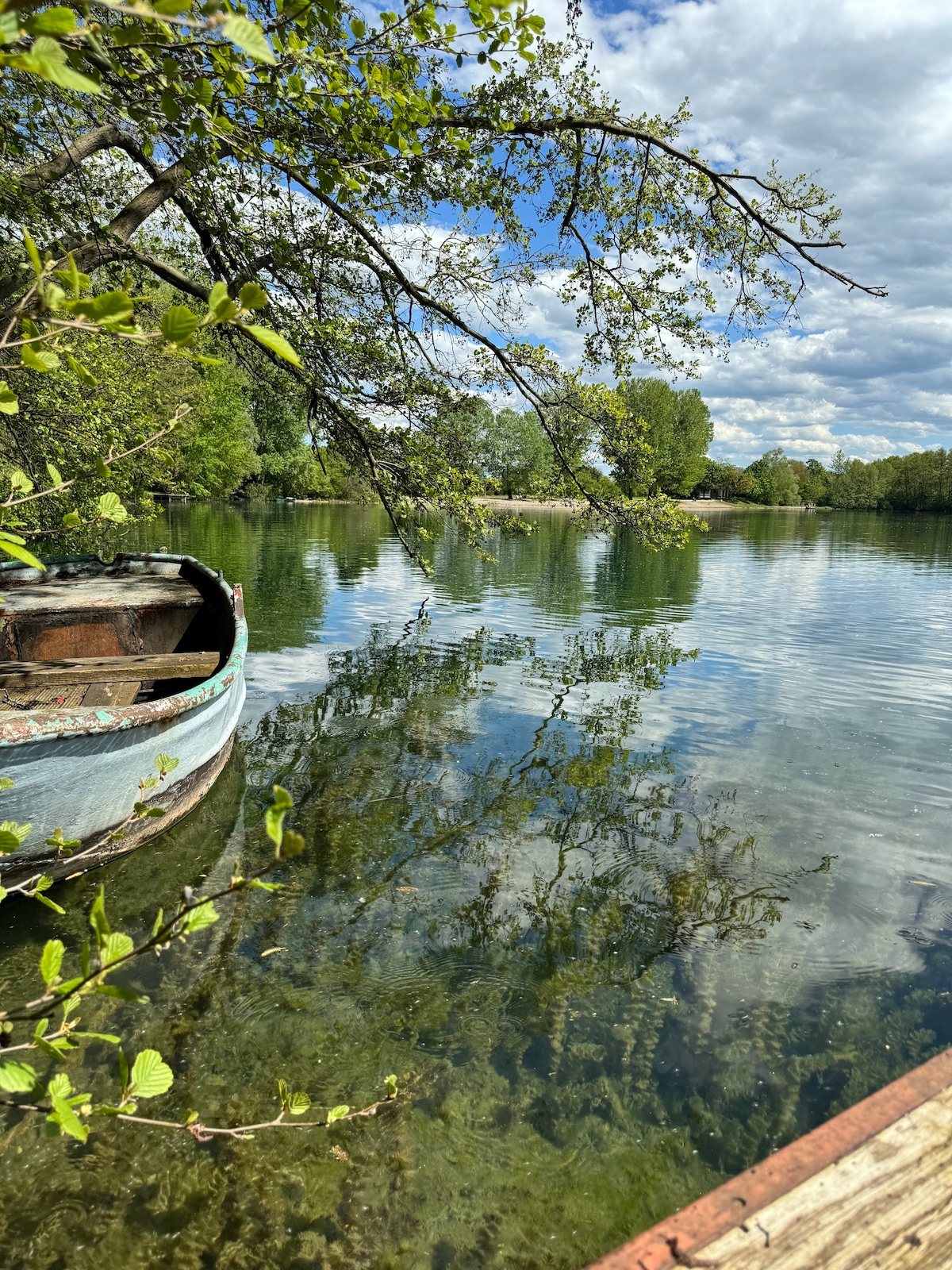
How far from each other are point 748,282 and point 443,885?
7663mm

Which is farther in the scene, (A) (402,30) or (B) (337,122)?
(A) (402,30)

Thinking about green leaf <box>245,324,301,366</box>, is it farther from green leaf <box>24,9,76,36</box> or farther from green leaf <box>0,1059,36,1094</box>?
green leaf <box>0,1059,36,1094</box>

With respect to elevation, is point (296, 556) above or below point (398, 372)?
below

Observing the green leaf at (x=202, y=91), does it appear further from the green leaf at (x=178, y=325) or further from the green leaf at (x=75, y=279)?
the green leaf at (x=178, y=325)

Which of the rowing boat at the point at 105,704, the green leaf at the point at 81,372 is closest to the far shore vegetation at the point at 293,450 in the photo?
the green leaf at the point at 81,372

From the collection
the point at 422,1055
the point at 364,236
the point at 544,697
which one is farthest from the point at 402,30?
the point at 544,697

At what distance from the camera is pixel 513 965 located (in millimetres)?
4902

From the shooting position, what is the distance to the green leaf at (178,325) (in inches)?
51.9

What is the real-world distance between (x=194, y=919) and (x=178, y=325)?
1.16 metres

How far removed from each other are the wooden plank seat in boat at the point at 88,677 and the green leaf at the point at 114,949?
5391 mm

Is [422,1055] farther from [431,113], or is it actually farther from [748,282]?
[748,282]

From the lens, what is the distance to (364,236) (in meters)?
7.44

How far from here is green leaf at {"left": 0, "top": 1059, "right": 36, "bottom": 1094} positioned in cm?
131

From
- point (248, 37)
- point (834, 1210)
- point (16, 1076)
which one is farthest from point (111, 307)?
point (834, 1210)
